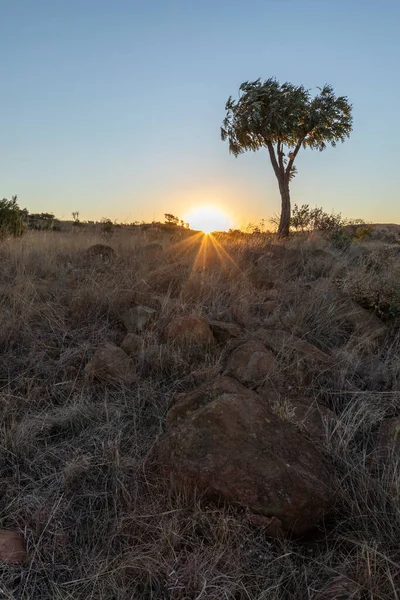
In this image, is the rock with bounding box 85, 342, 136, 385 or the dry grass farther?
the rock with bounding box 85, 342, 136, 385

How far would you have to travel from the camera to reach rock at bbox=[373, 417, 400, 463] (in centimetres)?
220

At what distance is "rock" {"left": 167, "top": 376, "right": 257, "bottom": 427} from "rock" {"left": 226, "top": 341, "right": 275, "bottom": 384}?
402 millimetres

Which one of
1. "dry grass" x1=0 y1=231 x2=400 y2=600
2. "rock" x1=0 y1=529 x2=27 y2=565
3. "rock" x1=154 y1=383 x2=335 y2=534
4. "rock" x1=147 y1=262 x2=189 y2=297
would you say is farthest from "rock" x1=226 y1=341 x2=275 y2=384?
"rock" x1=147 y1=262 x2=189 y2=297

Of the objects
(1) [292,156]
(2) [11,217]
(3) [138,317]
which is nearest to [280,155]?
(1) [292,156]

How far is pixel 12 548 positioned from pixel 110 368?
141cm

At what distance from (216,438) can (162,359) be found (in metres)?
1.26

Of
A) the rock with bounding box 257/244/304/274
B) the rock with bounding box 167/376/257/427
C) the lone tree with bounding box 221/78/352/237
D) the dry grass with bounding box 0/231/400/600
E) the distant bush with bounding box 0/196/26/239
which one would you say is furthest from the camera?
the lone tree with bounding box 221/78/352/237

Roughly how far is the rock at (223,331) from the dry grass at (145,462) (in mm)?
129

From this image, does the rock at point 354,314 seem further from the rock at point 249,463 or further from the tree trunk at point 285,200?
the tree trunk at point 285,200

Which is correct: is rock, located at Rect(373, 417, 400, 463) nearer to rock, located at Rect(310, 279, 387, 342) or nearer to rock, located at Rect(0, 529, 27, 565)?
rock, located at Rect(310, 279, 387, 342)

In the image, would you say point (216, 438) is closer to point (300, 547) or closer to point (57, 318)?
point (300, 547)

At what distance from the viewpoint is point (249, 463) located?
1.91 metres

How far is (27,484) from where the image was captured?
7.07ft

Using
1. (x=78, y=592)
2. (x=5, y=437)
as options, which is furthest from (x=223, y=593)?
(x=5, y=437)
